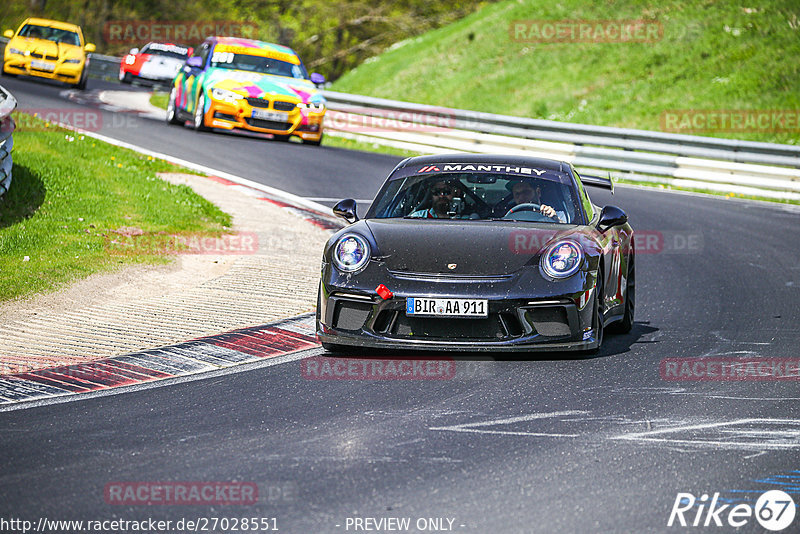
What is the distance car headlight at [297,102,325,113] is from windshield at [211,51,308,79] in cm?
69

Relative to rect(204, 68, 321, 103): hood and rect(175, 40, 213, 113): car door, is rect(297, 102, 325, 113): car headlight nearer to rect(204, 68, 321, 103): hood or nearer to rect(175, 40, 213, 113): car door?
rect(204, 68, 321, 103): hood

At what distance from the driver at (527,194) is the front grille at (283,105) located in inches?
487

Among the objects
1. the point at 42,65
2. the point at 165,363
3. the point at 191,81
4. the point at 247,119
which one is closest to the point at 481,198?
the point at 165,363

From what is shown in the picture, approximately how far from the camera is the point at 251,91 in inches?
788

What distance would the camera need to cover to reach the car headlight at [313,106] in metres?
20.6

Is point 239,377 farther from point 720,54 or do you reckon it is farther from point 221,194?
point 720,54

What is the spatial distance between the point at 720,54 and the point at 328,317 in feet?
84.1

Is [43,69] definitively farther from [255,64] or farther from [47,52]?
[255,64]

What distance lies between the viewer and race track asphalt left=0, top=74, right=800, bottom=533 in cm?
470

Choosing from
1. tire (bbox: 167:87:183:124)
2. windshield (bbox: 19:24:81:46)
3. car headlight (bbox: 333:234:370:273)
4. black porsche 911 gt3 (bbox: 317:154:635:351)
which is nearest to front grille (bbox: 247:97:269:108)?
tire (bbox: 167:87:183:124)

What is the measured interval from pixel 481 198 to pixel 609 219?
3.14 ft

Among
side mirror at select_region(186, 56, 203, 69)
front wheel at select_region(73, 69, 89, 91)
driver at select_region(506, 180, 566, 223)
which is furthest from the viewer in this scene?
front wheel at select_region(73, 69, 89, 91)

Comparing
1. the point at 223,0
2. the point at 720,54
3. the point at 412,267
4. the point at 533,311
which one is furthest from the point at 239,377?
the point at 223,0

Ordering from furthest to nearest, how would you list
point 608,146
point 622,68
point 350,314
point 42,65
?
Answer: point 622,68 < point 42,65 < point 608,146 < point 350,314
